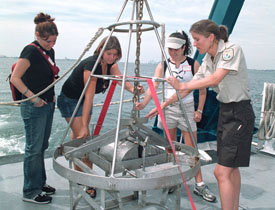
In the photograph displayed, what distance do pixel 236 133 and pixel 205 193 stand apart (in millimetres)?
941

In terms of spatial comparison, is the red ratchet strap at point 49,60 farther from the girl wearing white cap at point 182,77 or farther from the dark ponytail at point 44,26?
the girl wearing white cap at point 182,77

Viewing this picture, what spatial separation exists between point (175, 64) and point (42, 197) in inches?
63.6

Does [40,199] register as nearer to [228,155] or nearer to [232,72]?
[228,155]

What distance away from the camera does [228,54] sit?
5.98 feet

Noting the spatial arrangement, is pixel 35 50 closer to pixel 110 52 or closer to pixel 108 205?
pixel 110 52

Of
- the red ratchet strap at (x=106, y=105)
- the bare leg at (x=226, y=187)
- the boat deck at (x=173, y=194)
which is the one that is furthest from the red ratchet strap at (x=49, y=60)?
the bare leg at (x=226, y=187)

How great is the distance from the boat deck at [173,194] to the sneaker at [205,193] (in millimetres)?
38

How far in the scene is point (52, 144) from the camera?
1179 centimetres

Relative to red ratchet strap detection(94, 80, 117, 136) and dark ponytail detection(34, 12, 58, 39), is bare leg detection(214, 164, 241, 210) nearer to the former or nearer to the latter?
red ratchet strap detection(94, 80, 117, 136)

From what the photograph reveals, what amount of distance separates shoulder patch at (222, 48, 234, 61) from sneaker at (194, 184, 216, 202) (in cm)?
136

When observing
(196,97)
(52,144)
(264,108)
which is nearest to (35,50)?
(196,97)

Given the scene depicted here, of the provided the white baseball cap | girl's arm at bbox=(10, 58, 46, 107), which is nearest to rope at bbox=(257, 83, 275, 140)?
the white baseball cap

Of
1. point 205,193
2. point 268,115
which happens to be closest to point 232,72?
point 205,193

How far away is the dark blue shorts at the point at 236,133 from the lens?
1954 mm
